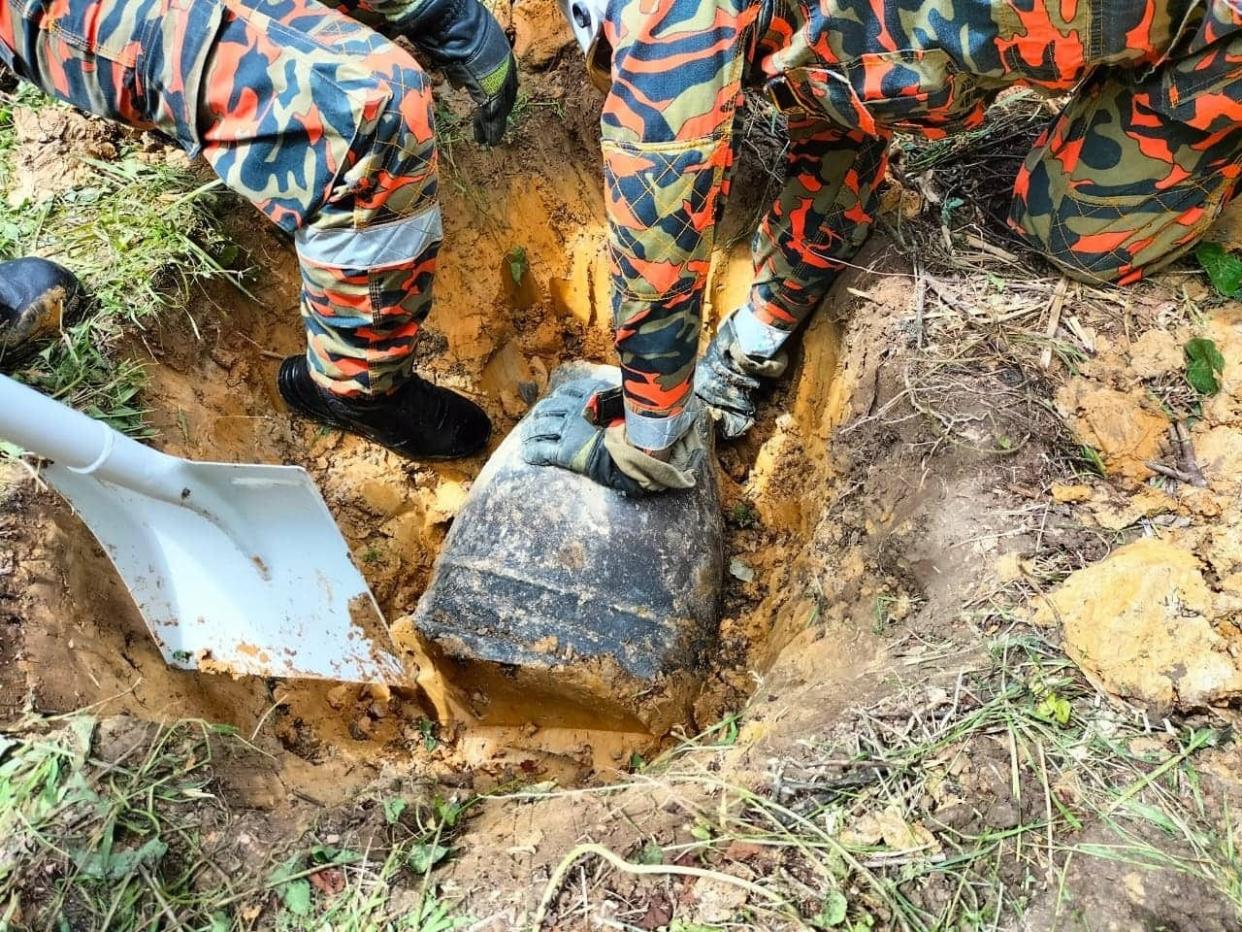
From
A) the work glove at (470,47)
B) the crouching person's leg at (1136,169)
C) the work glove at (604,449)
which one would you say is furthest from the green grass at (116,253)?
the crouching person's leg at (1136,169)

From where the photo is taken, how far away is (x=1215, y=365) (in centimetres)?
180

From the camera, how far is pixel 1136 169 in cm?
176

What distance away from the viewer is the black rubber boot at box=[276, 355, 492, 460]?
2.41 m

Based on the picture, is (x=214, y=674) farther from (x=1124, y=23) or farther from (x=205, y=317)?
(x=1124, y=23)

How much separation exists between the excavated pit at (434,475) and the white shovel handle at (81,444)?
26cm

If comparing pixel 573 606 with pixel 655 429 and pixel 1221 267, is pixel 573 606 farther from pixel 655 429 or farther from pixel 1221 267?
pixel 1221 267

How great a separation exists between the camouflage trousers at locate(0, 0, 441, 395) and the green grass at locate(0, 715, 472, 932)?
1.10 metres

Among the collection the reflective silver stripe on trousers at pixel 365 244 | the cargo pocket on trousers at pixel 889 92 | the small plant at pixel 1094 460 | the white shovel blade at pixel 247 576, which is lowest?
the white shovel blade at pixel 247 576

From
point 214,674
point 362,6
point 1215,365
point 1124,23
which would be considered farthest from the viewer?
point 362,6

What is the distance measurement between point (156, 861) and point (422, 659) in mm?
899

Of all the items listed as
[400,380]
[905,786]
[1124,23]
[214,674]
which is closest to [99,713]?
[214,674]

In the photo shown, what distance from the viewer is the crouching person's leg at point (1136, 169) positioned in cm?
159

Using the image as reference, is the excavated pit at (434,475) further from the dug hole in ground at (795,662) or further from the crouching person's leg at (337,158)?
the crouching person's leg at (337,158)

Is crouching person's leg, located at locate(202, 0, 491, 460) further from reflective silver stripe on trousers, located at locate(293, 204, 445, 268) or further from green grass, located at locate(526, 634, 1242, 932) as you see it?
green grass, located at locate(526, 634, 1242, 932)
